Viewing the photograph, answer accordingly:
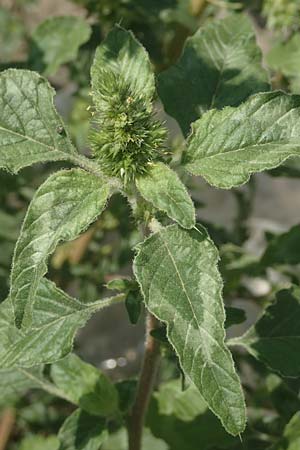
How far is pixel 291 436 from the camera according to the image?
5.05 feet

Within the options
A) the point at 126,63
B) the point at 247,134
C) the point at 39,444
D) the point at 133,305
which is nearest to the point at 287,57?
the point at 126,63

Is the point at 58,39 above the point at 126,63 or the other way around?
the other way around

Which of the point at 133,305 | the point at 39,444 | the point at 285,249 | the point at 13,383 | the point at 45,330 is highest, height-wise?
the point at 133,305

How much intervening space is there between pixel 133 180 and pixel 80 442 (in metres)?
0.59

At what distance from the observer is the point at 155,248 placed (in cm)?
113

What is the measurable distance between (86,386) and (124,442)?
48 cm

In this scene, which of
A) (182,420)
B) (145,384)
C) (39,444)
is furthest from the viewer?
(39,444)

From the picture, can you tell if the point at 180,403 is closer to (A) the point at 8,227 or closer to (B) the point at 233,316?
(B) the point at 233,316

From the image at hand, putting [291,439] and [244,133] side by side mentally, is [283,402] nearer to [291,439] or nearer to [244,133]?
[291,439]

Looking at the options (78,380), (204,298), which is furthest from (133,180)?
(78,380)

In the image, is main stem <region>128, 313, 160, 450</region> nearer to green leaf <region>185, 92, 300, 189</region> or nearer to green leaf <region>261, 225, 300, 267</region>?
green leaf <region>185, 92, 300, 189</region>

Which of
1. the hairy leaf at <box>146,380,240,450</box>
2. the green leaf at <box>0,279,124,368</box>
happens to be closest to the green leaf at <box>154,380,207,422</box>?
the hairy leaf at <box>146,380,240,450</box>

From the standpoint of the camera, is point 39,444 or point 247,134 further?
point 39,444

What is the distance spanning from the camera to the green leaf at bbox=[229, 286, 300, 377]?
1.43 m
